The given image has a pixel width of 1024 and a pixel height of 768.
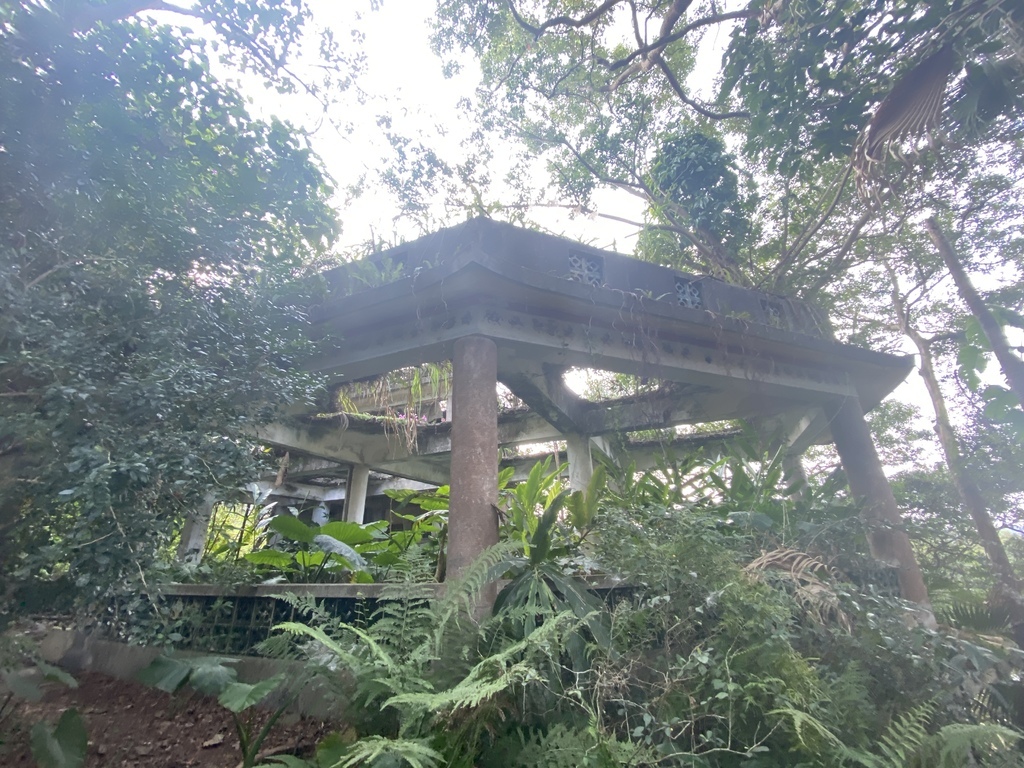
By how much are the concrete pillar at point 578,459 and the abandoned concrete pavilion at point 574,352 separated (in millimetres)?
26

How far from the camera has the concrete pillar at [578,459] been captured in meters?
7.18

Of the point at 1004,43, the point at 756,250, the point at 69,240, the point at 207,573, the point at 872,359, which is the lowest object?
the point at 207,573

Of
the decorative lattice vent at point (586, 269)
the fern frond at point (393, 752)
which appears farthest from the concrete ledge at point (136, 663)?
the decorative lattice vent at point (586, 269)

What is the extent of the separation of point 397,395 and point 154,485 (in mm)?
3955

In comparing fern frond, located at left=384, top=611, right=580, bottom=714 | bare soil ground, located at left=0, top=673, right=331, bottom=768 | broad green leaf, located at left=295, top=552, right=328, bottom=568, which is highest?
broad green leaf, located at left=295, top=552, right=328, bottom=568

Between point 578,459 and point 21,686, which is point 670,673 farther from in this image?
point 578,459

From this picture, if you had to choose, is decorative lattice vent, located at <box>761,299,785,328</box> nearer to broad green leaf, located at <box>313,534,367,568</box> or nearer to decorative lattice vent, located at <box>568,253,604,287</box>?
decorative lattice vent, located at <box>568,253,604,287</box>

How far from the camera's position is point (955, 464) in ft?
24.6

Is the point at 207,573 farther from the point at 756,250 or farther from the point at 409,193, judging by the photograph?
the point at 756,250

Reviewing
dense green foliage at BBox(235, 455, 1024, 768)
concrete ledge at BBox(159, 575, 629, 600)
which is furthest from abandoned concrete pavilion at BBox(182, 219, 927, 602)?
dense green foliage at BBox(235, 455, 1024, 768)

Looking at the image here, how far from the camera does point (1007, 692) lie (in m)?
3.38

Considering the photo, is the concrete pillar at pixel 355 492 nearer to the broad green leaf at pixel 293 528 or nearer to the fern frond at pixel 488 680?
the broad green leaf at pixel 293 528

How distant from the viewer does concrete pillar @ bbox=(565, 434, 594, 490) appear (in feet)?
23.6

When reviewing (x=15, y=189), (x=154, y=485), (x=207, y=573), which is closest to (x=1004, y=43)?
(x=154, y=485)
